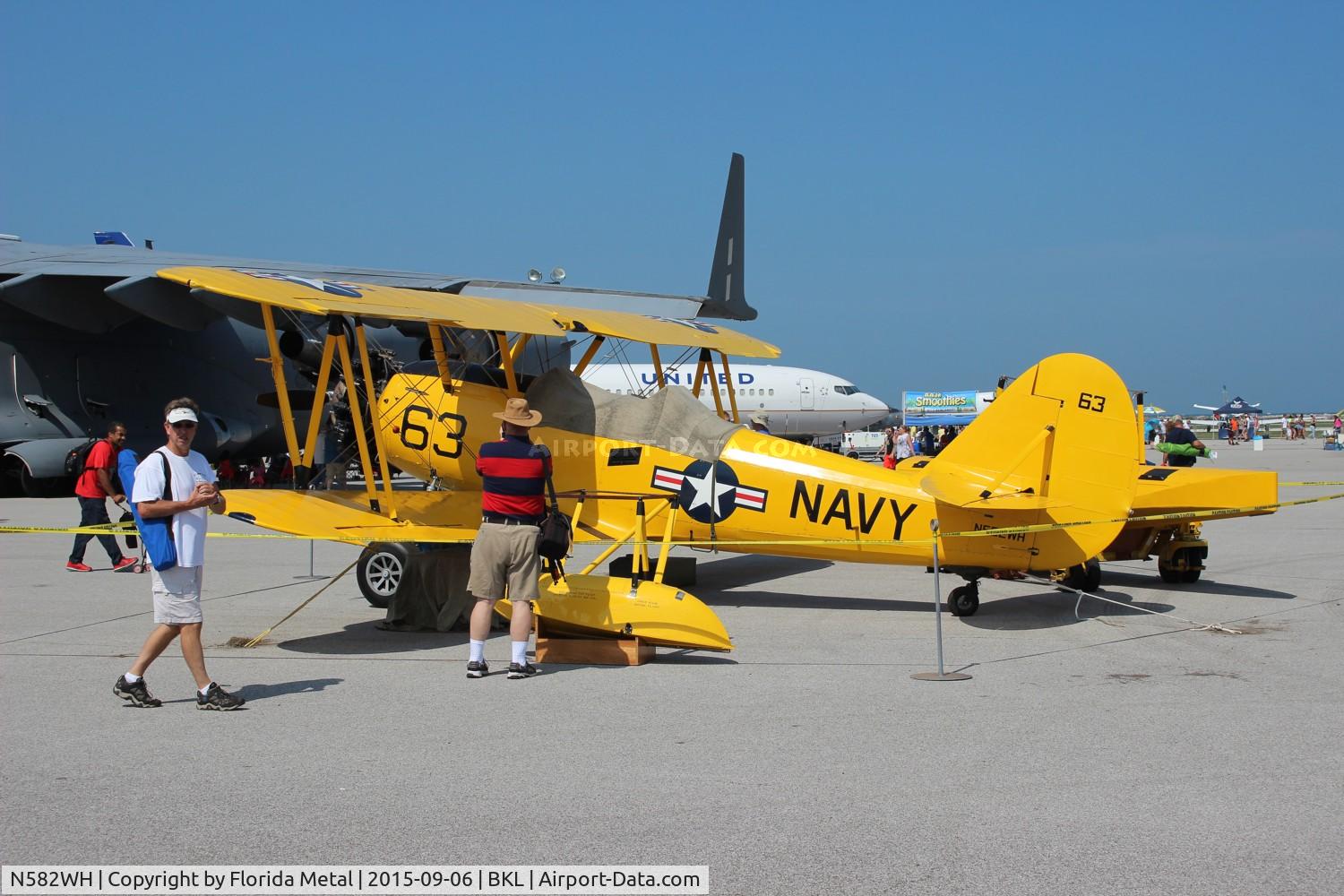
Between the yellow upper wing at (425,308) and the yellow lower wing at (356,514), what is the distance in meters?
1.51

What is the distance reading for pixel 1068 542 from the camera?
29.4 ft

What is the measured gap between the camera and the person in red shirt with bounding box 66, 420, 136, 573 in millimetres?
12945

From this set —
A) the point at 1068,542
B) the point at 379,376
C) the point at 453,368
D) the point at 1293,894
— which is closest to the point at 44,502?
the point at 379,376

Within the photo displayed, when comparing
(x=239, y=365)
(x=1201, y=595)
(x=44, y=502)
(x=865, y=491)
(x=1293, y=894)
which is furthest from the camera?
(x=239, y=365)

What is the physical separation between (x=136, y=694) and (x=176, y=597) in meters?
0.58

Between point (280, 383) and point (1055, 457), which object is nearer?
point (1055, 457)

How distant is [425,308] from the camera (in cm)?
990

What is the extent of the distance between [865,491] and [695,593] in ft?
8.72

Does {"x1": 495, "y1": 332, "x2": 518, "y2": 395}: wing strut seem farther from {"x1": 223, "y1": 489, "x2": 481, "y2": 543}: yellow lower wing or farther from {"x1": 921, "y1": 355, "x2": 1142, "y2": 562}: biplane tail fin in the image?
{"x1": 921, "y1": 355, "x2": 1142, "y2": 562}: biplane tail fin

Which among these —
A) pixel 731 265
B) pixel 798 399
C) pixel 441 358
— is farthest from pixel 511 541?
pixel 798 399

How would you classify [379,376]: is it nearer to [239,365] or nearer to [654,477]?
[654,477]

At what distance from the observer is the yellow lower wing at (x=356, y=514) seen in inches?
330

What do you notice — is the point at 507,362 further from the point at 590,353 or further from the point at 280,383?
the point at 280,383

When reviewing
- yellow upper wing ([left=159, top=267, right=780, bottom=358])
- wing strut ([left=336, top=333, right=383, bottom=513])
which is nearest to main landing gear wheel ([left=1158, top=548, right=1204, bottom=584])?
yellow upper wing ([left=159, top=267, right=780, bottom=358])
